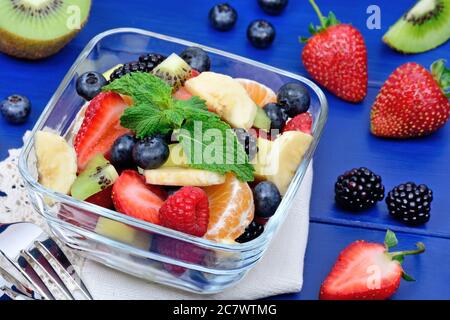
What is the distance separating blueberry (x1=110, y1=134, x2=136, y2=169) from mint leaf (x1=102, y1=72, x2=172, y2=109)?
0.07m

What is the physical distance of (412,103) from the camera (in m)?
2.01

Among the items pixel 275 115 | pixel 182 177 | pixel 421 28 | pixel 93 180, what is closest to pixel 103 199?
pixel 93 180

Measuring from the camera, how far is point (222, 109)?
171cm

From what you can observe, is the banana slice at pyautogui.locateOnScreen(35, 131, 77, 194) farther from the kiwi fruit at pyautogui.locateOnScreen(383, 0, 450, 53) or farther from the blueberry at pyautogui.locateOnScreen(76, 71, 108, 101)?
the kiwi fruit at pyautogui.locateOnScreen(383, 0, 450, 53)

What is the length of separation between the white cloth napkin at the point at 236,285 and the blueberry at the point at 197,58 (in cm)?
33

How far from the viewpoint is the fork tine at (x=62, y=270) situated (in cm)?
169

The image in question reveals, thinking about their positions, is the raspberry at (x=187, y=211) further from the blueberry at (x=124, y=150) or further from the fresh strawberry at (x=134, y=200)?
the blueberry at (x=124, y=150)

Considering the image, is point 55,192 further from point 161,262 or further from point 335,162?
point 335,162

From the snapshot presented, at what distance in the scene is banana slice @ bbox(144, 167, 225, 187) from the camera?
5.18 ft

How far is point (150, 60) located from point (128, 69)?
0.19 feet

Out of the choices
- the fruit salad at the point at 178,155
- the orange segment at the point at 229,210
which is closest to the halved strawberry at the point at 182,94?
the fruit salad at the point at 178,155

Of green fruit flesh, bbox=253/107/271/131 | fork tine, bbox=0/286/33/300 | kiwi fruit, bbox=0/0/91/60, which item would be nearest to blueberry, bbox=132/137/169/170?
green fruit flesh, bbox=253/107/271/131

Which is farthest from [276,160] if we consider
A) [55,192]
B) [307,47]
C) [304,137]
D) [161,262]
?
[307,47]

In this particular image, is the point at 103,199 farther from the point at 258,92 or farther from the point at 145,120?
the point at 258,92
